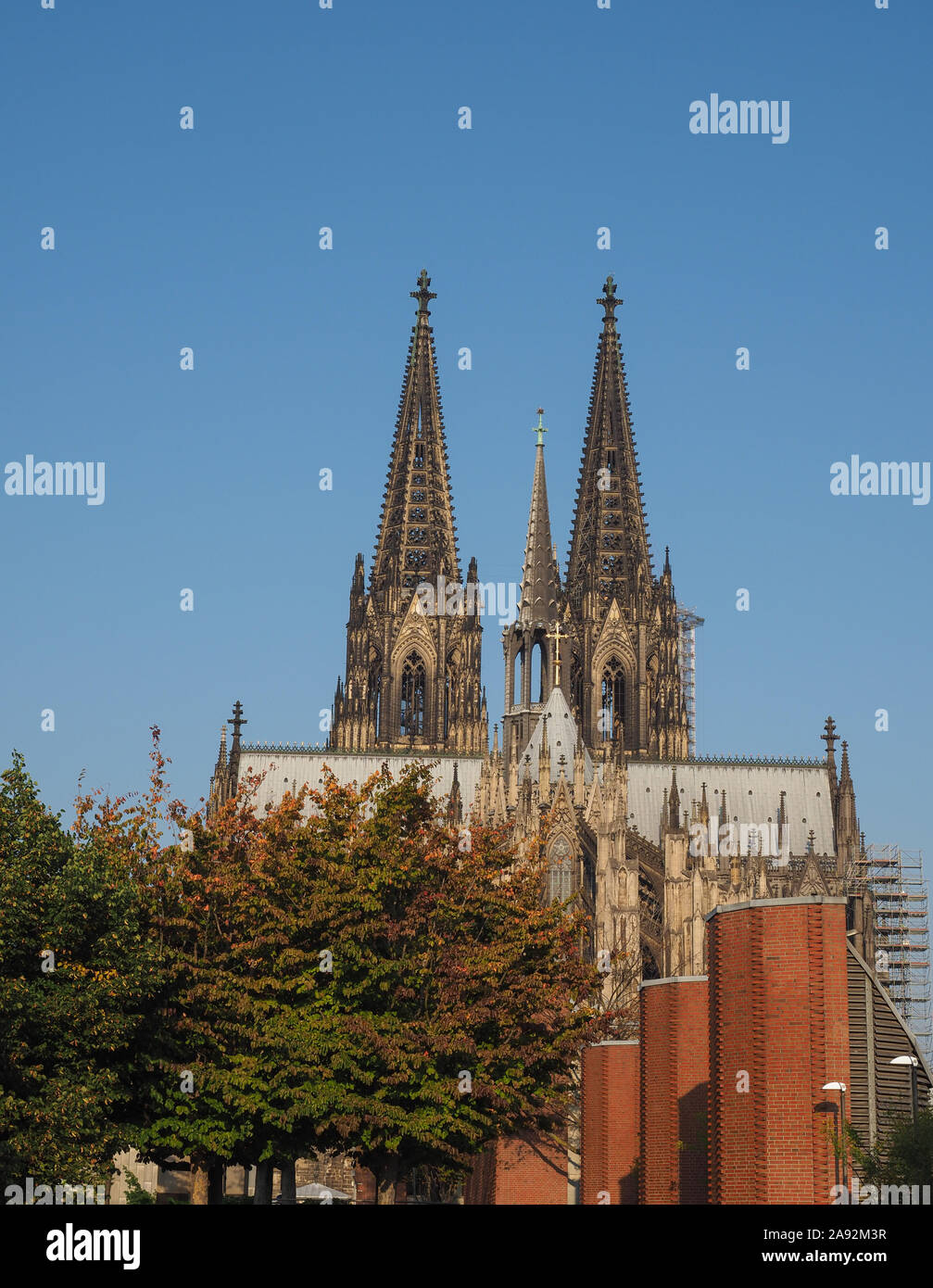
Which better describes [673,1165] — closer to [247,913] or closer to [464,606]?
[247,913]

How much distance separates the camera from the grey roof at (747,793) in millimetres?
105812

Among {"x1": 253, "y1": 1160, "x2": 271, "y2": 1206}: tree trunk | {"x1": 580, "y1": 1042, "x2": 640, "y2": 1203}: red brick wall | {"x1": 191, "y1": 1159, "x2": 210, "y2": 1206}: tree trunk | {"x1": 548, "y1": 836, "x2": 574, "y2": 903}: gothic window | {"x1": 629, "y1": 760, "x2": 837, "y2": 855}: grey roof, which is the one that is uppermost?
{"x1": 629, "y1": 760, "x2": 837, "y2": 855}: grey roof

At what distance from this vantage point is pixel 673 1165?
35156 mm

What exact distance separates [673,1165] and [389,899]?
988 cm

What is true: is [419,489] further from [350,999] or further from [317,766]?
[350,999]

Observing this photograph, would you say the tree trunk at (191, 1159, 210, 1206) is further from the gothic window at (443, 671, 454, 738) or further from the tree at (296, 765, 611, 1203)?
the gothic window at (443, 671, 454, 738)

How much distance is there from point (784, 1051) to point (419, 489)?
9403 centimetres

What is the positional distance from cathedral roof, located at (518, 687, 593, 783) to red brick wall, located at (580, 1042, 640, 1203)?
45.2 metres

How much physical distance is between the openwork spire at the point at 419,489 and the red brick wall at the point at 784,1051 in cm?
8811

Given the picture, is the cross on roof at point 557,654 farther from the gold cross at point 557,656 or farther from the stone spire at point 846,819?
the stone spire at point 846,819

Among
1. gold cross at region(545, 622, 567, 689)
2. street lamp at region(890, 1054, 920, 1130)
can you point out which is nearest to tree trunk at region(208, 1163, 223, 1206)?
street lamp at region(890, 1054, 920, 1130)

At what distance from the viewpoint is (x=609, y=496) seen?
119m

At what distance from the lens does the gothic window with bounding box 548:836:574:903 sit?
83562 millimetres
